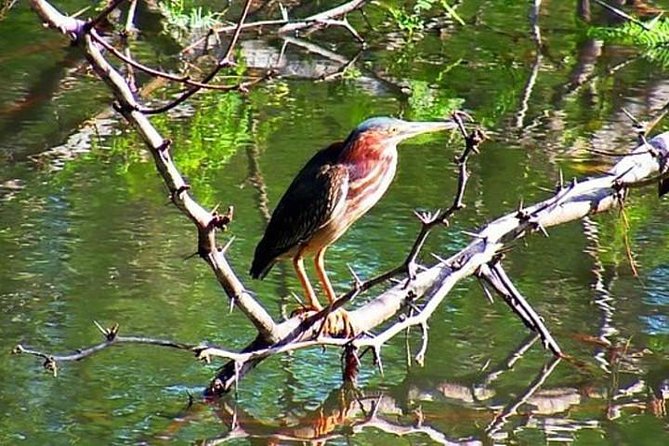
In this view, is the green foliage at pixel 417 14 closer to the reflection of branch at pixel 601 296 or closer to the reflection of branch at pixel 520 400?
the reflection of branch at pixel 601 296

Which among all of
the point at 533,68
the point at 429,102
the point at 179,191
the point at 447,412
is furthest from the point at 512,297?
the point at 533,68

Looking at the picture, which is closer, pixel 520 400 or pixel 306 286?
pixel 306 286

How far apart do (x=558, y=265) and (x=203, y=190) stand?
2128 millimetres

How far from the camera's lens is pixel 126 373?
593 centimetres

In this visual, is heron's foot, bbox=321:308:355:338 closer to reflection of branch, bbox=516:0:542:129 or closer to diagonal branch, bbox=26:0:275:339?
diagonal branch, bbox=26:0:275:339

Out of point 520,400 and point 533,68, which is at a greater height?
point 520,400

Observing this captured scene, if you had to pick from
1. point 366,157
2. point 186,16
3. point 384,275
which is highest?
point 384,275

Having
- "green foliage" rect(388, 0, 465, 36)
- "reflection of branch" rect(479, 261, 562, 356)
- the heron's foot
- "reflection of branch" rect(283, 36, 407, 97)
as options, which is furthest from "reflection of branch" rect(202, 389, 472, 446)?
"green foliage" rect(388, 0, 465, 36)

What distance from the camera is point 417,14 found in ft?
41.4

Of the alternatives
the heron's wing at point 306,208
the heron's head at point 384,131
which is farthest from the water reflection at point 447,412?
the heron's head at point 384,131

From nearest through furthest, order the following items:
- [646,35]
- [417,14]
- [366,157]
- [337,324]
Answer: [337,324], [366,157], [646,35], [417,14]

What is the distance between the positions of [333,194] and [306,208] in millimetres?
122

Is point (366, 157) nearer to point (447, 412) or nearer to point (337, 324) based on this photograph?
point (337, 324)

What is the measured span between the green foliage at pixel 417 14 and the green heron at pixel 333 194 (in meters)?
6.02
